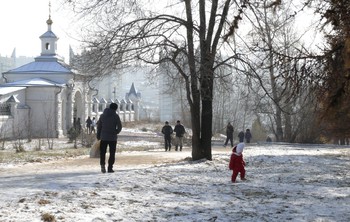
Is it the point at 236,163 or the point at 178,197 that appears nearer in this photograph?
the point at 178,197

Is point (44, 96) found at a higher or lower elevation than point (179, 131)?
higher

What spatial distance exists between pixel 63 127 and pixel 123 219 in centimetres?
3690

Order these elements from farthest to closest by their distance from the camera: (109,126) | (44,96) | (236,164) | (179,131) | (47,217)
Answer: (44,96)
(179,131)
(236,164)
(109,126)
(47,217)

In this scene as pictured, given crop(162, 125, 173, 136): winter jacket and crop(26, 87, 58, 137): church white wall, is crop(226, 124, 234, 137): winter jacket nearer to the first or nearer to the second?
crop(162, 125, 173, 136): winter jacket

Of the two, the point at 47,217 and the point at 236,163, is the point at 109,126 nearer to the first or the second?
the point at 236,163

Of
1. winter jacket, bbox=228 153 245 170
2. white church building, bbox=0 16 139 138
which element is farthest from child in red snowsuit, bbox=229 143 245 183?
white church building, bbox=0 16 139 138

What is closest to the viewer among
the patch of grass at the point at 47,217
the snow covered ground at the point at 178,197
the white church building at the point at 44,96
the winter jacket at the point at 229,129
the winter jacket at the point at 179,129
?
the patch of grass at the point at 47,217

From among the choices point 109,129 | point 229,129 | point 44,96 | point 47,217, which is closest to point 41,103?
point 44,96

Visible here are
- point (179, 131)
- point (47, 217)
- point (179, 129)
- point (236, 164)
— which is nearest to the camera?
point (47, 217)

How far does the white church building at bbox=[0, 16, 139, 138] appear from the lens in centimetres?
3844

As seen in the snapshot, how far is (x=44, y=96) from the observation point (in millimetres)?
41344

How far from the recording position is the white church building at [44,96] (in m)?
38.4

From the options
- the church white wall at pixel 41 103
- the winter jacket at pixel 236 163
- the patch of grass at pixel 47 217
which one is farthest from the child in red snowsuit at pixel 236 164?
the church white wall at pixel 41 103

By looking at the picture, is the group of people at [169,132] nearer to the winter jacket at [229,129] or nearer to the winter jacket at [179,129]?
the winter jacket at [179,129]
